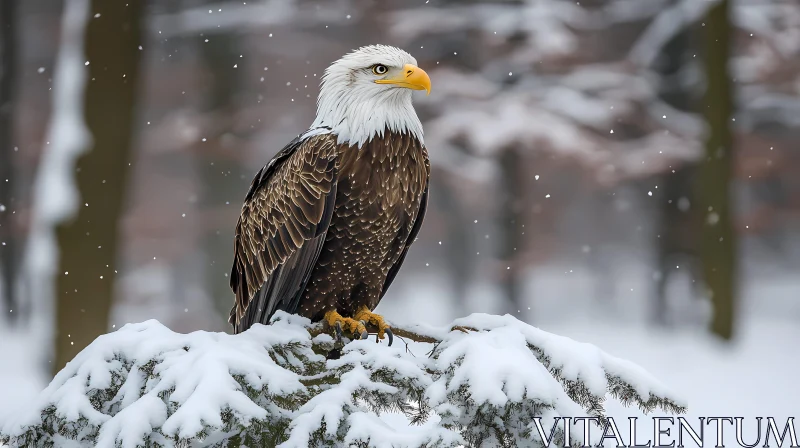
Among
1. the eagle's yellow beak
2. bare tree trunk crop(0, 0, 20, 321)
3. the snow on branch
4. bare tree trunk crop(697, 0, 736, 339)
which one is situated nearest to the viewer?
the snow on branch

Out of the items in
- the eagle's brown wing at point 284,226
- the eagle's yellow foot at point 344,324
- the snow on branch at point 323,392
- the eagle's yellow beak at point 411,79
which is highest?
the eagle's yellow beak at point 411,79

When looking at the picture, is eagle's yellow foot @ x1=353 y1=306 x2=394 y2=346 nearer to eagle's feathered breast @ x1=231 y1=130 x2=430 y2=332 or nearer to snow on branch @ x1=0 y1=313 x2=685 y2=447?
eagle's feathered breast @ x1=231 y1=130 x2=430 y2=332

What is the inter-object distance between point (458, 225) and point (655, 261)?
121 inches

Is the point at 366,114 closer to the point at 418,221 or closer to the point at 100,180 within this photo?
the point at 418,221

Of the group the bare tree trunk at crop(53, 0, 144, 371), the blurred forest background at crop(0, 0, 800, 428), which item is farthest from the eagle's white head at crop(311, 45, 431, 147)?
the blurred forest background at crop(0, 0, 800, 428)

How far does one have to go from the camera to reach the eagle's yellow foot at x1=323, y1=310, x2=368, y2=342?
3.40 meters

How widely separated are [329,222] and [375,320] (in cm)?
48

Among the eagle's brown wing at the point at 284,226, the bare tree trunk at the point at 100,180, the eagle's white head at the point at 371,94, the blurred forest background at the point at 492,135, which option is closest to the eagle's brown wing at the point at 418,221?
the eagle's white head at the point at 371,94

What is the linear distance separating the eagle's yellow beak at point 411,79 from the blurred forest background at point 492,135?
17.9ft

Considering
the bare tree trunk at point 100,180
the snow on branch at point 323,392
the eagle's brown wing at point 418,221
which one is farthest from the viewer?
the bare tree trunk at point 100,180

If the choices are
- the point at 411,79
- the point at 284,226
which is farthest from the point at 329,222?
the point at 411,79

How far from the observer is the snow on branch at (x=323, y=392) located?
226 cm

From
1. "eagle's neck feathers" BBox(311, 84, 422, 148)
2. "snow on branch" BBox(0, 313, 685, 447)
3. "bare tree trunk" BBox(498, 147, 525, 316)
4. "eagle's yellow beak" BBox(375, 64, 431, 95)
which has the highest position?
"bare tree trunk" BBox(498, 147, 525, 316)

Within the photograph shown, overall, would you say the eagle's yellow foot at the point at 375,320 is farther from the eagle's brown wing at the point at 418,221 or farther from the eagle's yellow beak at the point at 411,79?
the eagle's yellow beak at the point at 411,79
